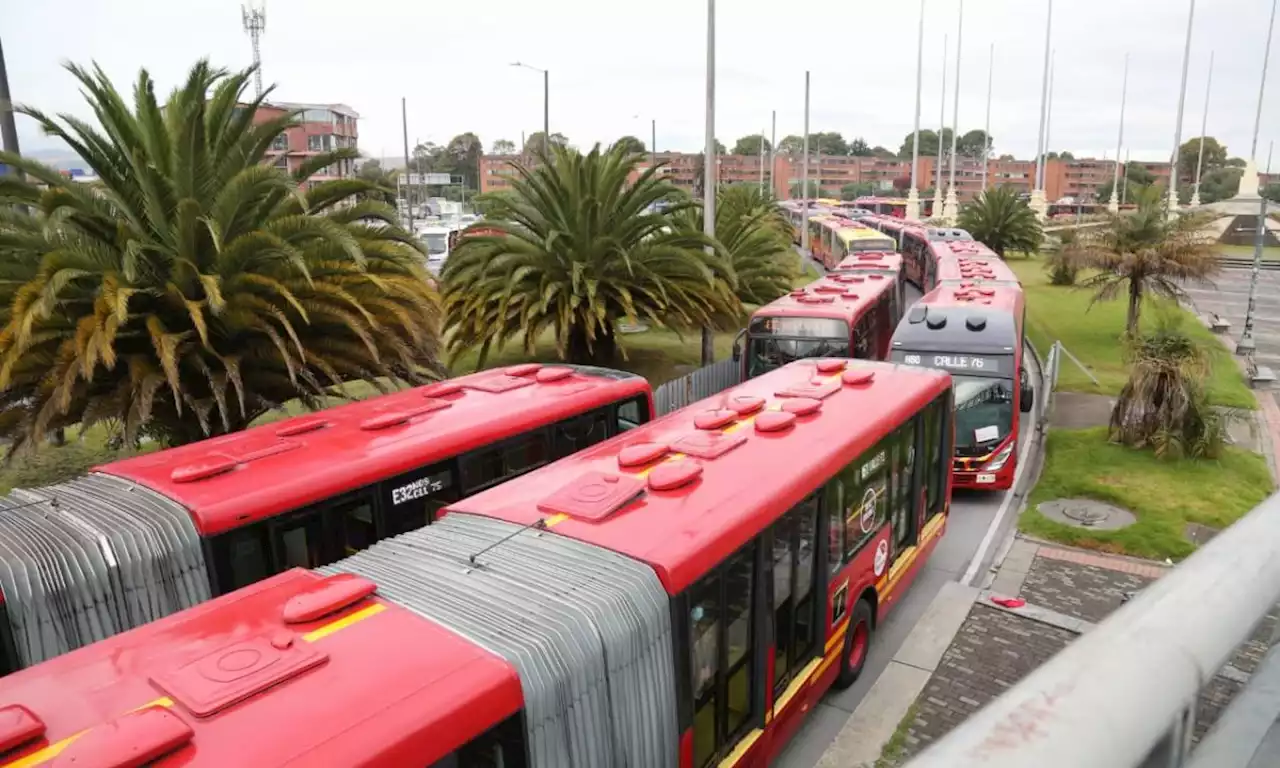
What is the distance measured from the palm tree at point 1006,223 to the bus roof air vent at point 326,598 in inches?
2017

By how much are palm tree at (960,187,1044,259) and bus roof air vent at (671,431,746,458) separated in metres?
47.2

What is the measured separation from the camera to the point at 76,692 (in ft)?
14.1

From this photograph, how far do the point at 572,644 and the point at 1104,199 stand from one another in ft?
375

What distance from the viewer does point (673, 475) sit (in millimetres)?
7160

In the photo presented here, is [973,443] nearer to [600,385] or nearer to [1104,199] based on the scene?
[600,385]

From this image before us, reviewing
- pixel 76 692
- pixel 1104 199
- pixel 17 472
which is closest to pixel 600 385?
pixel 76 692

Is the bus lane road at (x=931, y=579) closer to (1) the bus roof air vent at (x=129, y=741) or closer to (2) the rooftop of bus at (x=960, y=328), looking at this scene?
(2) the rooftop of bus at (x=960, y=328)

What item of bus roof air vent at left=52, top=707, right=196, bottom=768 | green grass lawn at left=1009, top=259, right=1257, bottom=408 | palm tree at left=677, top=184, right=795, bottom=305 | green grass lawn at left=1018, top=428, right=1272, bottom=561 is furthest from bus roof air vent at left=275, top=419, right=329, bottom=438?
green grass lawn at left=1009, top=259, right=1257, bottom=408

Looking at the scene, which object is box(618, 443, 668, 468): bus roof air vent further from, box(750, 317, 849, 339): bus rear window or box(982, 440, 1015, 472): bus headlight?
box(750, 317, 849, 339): bus rear window

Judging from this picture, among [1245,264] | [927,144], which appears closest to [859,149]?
[927,144]

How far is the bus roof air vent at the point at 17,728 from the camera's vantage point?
→ 3814mm

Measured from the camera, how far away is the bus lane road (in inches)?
329

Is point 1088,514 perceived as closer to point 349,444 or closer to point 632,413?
point 632,413

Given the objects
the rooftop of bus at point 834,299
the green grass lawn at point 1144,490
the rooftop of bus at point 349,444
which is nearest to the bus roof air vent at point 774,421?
the rooftop of bus at point 349,444
